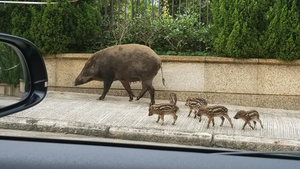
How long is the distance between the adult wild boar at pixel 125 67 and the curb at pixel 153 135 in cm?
213

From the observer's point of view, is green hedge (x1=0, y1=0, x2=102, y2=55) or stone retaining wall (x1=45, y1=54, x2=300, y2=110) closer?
stone retaining wall (x1=45, y1=54, x2=300, y2=110)

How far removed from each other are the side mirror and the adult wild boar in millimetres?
6591

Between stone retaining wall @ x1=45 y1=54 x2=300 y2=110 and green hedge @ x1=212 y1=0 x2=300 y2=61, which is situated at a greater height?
green hedge @ x1=212 y1=0 x2=300 y2=61

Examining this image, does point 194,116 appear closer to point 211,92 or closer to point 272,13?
point 211,92

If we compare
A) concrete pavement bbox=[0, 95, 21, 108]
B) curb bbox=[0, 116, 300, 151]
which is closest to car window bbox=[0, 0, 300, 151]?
curb bbox=[0, 116, 300, 151]

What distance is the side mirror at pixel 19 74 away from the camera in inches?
77.5

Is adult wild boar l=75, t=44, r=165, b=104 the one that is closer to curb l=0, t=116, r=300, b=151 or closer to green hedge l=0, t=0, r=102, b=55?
green hedge l=0, t=0, r=102, b=55

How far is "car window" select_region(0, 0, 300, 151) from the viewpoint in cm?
685

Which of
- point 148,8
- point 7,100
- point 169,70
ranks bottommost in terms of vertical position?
point 169,70

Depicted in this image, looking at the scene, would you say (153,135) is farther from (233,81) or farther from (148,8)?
(148,8)

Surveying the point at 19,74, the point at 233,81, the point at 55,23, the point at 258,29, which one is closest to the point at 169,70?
the point at 233,81

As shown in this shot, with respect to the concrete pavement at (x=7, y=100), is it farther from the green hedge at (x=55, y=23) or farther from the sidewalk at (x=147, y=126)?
the green hedge at (x=55, y=23)

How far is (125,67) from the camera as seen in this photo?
29.0ft

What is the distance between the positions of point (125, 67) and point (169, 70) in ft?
3.64
